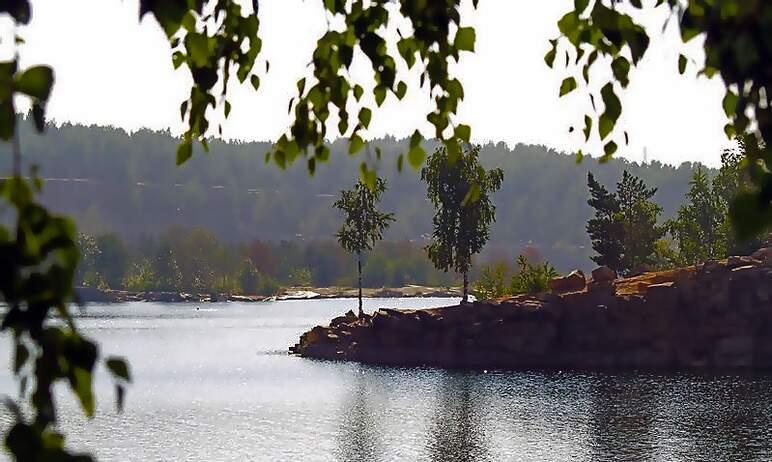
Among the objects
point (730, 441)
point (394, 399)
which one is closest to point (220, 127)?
point (730, 441)

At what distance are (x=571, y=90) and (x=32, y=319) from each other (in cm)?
214

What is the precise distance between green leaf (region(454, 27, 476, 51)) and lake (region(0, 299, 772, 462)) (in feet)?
86.2

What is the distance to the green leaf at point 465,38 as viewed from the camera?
10.9 feet

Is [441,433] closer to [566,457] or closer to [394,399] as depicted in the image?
[566,457]

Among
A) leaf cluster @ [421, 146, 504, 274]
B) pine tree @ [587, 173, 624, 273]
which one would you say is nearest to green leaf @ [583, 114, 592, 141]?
leaf cluster @ [421, 146, 504, 274]

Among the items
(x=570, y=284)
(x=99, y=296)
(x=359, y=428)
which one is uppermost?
(x=570, y=284)

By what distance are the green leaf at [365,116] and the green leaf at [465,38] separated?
24.4 inches

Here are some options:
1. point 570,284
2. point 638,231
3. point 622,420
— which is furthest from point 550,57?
point 638,231

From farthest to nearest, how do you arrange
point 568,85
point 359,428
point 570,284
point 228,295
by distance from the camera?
1. point 228,295
2. point 570,284
3. point 359,428
4. point 568,85

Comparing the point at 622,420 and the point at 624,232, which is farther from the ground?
the point at 624,232

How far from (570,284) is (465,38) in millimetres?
51284

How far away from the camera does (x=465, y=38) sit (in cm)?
333

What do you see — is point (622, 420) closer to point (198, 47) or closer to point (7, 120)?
point (198, 47)

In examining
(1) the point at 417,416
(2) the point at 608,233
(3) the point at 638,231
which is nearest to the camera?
(1) the point at 417,416
